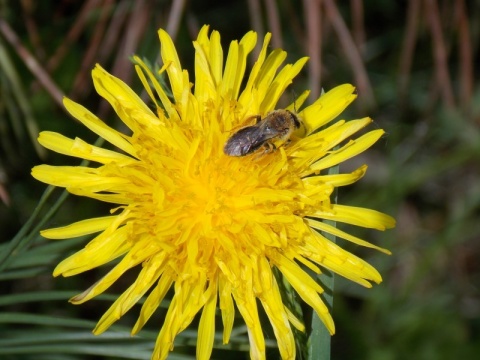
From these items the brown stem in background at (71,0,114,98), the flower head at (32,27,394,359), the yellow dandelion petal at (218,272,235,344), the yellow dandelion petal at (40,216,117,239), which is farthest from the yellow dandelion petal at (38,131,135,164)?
the brown stem in background at (71,0,114,98)

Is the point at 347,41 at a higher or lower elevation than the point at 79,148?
higher

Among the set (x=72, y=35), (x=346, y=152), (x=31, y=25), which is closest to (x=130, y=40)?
(x=72, y=35)

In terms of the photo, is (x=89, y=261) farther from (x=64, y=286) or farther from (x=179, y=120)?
(x=64, y=286)

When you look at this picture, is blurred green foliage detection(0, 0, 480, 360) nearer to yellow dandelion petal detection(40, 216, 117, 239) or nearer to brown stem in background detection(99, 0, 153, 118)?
brown stem in background detection(99, 0, 153, 118)

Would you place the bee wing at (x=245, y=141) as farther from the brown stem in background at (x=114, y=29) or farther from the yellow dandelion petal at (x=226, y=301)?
the brown stem in background at (x=114, y=29)

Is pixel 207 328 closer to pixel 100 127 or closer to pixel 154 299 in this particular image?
pixel 154 299
